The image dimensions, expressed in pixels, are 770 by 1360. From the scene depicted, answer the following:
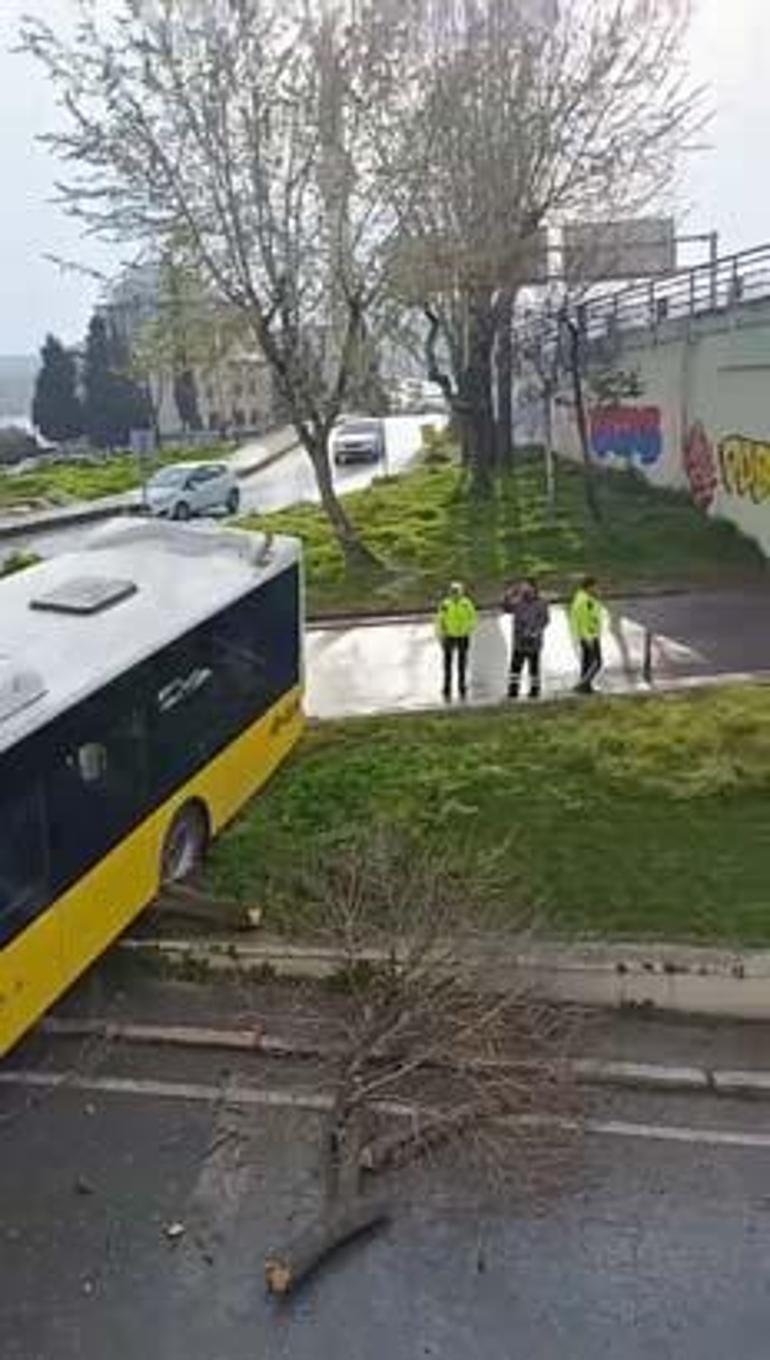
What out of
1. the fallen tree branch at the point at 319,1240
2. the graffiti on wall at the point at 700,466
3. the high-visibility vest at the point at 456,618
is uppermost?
the graffiti on wall at the point at 700,466

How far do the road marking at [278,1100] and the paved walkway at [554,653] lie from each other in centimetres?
748

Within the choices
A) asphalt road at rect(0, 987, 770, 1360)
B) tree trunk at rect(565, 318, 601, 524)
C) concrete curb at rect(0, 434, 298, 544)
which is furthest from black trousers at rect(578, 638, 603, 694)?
concrete curb at rect(0, 434, 298, 544)

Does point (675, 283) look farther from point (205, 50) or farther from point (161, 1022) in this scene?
point (161, 1022)

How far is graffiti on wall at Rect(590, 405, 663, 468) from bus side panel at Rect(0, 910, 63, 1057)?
24.6 metres

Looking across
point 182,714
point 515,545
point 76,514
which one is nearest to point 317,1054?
point 182,714

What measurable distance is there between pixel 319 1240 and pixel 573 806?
225 inches

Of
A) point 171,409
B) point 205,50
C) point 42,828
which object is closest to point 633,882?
point 42,828

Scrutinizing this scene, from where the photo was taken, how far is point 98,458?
70812 millimetres

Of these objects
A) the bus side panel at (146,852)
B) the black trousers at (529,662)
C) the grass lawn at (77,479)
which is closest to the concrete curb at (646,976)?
the bus side panel at (146,852)

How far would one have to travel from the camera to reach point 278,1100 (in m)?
8.77

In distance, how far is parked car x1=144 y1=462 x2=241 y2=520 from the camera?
1577 inches

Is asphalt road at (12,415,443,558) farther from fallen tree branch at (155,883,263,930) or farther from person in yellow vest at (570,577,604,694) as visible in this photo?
fallen tree branch at (155,883,263,930)

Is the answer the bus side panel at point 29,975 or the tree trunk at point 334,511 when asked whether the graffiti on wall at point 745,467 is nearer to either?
the tree trunk at point 334,511

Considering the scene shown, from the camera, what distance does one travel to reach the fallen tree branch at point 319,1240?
277 inches
